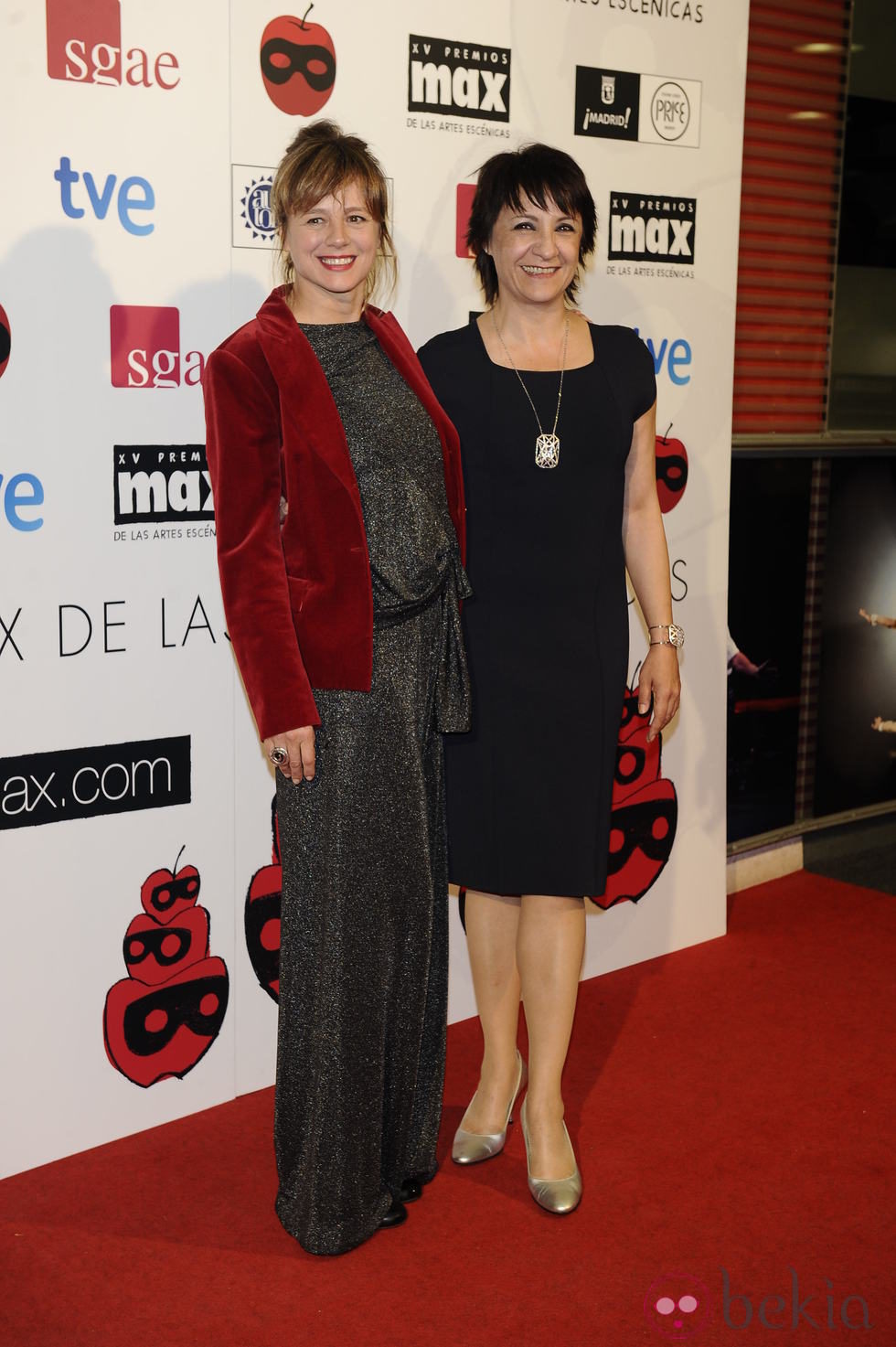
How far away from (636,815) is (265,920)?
3.60 ft

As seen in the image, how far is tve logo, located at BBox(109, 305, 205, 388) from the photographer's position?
243cm

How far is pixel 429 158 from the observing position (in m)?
2.83

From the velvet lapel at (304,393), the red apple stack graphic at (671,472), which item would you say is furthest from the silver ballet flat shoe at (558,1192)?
the red apple stack graphic at (671,472)

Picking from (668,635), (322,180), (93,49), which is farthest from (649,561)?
(93,49)

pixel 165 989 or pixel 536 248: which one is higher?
pixel 536 248

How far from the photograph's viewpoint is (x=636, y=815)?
350 cm

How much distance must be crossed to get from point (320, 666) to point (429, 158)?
1.26 meters

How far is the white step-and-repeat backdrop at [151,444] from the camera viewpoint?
7.68 ft

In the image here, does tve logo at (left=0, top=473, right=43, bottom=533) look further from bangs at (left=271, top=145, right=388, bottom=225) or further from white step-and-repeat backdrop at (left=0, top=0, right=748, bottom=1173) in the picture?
bangs at (left=271, top=145, right=388, bottom=225)

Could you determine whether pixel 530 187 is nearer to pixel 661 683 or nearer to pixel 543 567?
pixel 543 567

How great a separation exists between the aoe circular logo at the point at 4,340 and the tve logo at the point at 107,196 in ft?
→ 0.66

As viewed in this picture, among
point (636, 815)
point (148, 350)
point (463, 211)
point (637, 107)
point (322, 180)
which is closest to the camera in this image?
point (322, 180)

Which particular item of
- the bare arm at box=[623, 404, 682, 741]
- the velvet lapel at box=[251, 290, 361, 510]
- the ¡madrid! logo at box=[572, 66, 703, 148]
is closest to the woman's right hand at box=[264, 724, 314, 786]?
the velvet lapel at box=[251, 290, 361, 510]

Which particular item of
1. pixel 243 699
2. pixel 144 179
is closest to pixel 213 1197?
pixel 243 699
